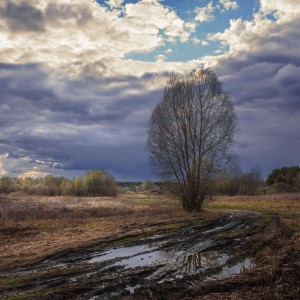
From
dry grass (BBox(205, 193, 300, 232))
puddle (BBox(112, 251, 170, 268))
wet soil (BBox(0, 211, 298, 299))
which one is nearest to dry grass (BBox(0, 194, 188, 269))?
wet soil (BBox(0, 211, 298, 299))

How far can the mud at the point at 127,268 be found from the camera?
1012cm

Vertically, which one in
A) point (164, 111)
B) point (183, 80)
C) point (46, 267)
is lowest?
point (46, 267)

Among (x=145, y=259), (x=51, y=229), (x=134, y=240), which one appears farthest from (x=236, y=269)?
(x=51, y=229)

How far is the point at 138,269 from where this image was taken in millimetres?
12594

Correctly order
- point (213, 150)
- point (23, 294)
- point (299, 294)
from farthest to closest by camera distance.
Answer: point (213, 150) < point (23, 294) < point (299, 294)

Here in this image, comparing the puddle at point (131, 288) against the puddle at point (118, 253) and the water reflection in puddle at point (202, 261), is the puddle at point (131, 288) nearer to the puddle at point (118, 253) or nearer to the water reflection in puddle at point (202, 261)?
the water reflection in puddle at point (202, 261)

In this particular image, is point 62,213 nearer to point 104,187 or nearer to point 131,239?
point 131,239

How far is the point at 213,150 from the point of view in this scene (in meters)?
38.6

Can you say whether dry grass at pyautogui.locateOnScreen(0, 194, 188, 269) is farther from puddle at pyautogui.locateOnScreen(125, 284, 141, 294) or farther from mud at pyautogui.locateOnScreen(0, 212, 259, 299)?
puddle at pyautogui.locateOnScreen(125, 284, 141, 294)

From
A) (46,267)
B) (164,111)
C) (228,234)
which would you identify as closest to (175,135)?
(164,111)

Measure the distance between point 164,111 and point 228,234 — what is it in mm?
20710

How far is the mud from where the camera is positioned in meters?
10.1

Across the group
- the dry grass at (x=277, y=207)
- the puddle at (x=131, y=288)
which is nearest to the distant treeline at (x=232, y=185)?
the dry grass at (x=277, y=207)

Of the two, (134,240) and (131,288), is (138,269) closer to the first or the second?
(131,288)
